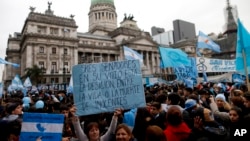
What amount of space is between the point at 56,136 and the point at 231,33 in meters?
72.1

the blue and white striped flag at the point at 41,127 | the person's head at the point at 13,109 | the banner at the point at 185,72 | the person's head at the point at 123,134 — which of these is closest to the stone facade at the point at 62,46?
the banner at the point at 185,72

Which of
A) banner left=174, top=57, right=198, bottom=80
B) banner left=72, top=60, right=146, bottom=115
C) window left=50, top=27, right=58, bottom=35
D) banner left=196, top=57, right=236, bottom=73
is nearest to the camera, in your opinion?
banner left=72, top=60, right=146, bottom=115

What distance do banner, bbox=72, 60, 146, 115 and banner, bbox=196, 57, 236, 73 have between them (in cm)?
957

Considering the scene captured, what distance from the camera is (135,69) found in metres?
4.69

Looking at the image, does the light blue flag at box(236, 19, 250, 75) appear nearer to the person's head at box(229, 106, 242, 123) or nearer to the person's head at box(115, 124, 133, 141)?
the person's head at box(229, 106, 242, 123)

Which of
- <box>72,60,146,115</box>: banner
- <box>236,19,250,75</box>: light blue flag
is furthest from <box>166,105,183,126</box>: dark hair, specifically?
<box>236,19,250,75</box>: light blue flag

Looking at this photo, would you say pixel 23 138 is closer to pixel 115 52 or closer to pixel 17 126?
pixel 17 126

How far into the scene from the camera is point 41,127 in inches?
136

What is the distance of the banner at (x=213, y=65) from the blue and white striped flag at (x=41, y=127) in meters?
11.2

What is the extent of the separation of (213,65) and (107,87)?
10826 mm

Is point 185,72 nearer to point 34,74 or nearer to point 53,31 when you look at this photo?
point 34,74

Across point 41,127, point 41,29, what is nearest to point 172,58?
point 41,127

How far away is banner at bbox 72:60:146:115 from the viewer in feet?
14.3

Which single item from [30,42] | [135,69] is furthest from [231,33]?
[135,69]
